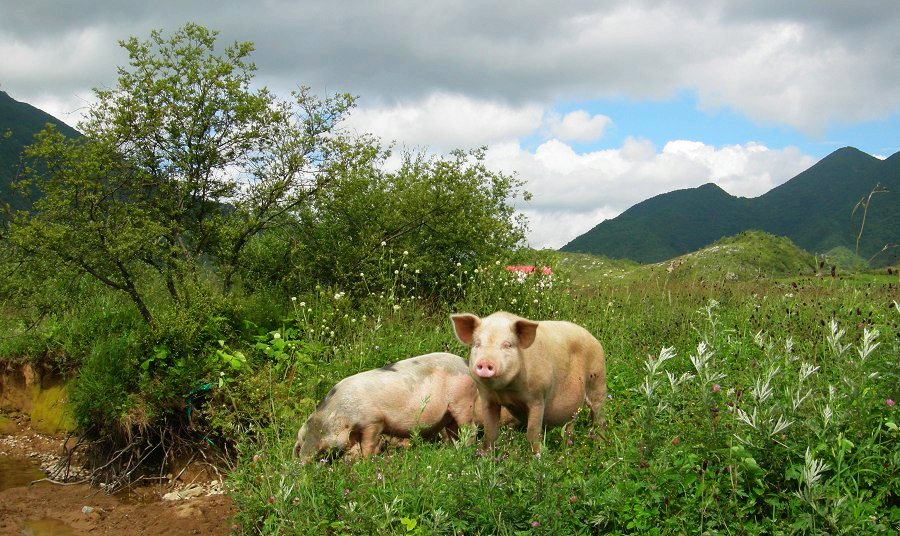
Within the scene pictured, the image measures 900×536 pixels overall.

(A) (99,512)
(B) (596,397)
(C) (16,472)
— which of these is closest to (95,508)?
(A) (99,512)

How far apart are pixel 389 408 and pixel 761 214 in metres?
102

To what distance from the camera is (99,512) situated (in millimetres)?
7793

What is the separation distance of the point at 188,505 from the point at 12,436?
213 inches

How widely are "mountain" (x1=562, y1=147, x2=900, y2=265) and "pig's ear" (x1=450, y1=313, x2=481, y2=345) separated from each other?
62.6 meters

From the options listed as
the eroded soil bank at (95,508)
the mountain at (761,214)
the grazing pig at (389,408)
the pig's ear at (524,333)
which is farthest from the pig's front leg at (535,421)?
the mountain at (761,214)

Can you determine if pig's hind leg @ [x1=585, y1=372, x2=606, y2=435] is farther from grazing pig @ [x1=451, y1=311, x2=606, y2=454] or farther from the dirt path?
the dirt path

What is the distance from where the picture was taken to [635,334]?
30.7ft

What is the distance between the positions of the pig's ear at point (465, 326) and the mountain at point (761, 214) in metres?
62.6

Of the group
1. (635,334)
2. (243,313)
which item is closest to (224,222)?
(243,313)

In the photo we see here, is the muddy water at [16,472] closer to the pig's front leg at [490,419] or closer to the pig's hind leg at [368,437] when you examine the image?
the pig's hind leg at [368,437]

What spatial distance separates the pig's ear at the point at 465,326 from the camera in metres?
5.78

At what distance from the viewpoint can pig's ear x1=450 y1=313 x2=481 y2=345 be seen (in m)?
5.78

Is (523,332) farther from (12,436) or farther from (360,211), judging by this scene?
(12,436)

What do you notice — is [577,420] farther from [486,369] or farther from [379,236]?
[379,236]
